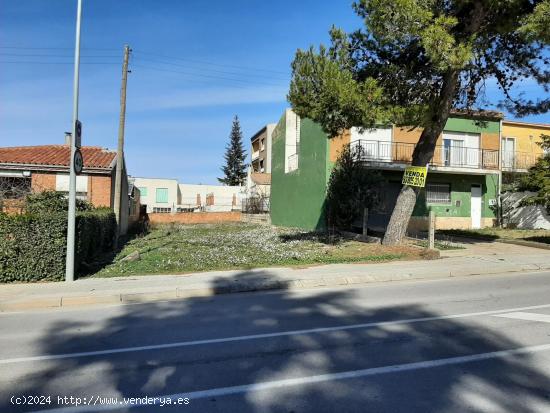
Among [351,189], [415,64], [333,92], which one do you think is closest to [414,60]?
[415,64]

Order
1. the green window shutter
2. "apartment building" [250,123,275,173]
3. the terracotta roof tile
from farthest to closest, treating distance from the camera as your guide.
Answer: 1. the green window shutter
2. "apartment building" [250,123,275,173]
3. the terracotta roof tile

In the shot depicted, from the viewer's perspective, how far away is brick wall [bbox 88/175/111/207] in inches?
833

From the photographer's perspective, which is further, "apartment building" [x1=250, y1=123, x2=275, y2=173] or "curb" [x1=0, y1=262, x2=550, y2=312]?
Result: "apartment building" [x1=250, y1=123, x2=275, y2=173]

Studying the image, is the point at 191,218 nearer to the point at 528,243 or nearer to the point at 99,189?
the point at 99,189

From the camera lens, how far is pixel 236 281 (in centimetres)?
1052

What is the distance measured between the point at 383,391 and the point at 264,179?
4335cm

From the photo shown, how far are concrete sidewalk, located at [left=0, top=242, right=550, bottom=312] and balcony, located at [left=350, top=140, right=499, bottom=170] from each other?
1018 cm

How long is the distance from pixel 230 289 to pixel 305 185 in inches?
697

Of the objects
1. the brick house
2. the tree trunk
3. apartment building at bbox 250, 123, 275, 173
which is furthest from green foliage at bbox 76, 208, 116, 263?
apartment building at bbox 250, 123, 275, 173

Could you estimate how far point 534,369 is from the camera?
475 cm

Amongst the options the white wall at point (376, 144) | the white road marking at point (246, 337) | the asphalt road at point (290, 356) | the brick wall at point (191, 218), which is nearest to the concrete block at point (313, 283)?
the asphalt road at point (290, 356)

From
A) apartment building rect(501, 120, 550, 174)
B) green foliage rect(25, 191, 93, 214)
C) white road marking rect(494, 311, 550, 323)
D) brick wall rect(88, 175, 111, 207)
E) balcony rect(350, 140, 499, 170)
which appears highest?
apartment building rect(501, 120, 550, 174)

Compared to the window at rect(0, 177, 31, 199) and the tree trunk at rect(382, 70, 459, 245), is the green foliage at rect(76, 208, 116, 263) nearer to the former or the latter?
the window at rect(0, 177, 31, 199)

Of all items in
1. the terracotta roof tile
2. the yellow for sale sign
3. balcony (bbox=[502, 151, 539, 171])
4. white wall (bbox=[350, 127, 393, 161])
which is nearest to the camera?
the yellow for sale sign
